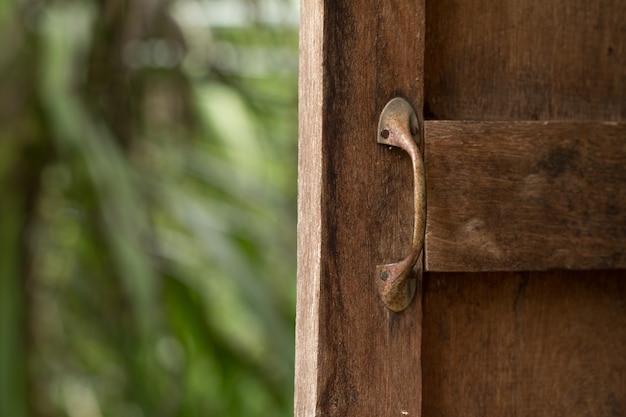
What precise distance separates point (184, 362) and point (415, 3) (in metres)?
1.06

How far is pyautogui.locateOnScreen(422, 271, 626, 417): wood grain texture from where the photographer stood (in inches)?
26.1

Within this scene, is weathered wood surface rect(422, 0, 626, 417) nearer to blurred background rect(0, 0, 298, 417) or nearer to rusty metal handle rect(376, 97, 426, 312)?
rusty metal handle rect(376, 97, 426, 312)

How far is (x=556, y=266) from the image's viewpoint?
661mm

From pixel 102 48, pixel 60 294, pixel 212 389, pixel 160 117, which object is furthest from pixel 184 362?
pixel 102 48

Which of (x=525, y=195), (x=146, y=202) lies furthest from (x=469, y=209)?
(x=146, y=202)

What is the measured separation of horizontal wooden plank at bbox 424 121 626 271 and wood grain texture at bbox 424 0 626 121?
0.04 metres

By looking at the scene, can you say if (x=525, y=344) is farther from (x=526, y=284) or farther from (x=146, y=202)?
(x=146, y=202)

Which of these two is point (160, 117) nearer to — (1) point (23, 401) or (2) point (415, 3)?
(1) point (23, 401)

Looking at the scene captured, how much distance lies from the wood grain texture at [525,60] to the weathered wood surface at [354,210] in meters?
0.04

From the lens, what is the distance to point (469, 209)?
0.63 meters

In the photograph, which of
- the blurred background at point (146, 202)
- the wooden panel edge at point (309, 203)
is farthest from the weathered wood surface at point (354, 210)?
the blurred background at point (146, 202)

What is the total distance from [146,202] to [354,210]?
881 mm

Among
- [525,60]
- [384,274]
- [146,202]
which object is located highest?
[525,60]

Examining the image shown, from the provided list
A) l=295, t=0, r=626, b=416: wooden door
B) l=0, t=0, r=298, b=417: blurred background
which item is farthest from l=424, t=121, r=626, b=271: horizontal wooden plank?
l=0, t=0, r=298, b=417: blurred background
